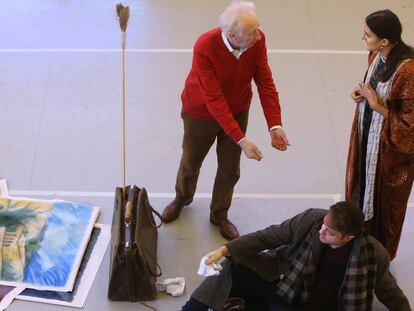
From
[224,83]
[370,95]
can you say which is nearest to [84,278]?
[224,83]

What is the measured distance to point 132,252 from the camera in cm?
292

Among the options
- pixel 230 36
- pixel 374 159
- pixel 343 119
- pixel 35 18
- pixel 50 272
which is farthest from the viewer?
pixel 35 18

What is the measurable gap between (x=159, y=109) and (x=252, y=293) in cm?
169

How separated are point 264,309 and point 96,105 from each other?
1963 millimetres

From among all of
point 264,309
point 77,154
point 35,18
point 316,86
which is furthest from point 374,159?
point 35,18

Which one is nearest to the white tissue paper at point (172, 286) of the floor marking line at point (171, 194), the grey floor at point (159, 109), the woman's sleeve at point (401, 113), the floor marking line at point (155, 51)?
the grey floor at point (159, 109)

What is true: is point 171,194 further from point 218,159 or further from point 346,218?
point 346,218

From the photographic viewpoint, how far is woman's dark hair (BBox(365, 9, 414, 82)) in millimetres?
2562

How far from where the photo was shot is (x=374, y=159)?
287 centimetres

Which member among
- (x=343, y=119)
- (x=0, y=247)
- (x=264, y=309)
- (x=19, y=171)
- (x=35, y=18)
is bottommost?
(x=264, y=309)

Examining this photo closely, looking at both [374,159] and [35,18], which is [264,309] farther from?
[35,18]

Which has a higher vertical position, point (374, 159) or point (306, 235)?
point (374, 159)

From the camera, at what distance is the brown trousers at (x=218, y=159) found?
3049 millimetres

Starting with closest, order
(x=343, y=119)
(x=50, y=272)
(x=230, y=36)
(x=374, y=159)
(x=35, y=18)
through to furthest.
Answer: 1. (x=230, y=36)
2. (x=374, y=159)
3. (x=50, y=272)
4. (x=343, y=119)
5. (x=35, y=18)
